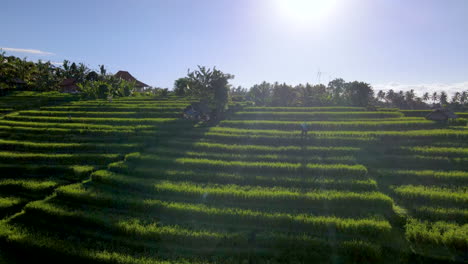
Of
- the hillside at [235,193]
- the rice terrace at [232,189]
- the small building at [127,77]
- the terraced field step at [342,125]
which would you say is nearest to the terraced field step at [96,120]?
the rice terrace at [232,189]

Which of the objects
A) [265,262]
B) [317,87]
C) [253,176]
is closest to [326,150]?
[253,176]

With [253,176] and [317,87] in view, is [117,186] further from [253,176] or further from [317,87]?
[317,87]

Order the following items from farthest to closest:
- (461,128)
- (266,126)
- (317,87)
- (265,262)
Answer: (317,87)
(266,126)
(461,128)
(265,262)

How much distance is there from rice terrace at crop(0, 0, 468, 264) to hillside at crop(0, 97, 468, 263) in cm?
6

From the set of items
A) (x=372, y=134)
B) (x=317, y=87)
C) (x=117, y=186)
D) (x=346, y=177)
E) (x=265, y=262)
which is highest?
(x=317, y=87)

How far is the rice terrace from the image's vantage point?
920cm

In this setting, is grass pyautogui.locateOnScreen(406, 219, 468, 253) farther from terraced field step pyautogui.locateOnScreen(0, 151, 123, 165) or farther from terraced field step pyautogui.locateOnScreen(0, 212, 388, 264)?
terraced field step pyautogui.locateOnScreen(0, 151, 123, 165)

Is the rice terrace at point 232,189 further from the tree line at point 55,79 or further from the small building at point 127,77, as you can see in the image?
the small building at point 127,77

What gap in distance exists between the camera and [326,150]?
17438mm

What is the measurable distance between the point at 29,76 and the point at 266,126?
57.9 m

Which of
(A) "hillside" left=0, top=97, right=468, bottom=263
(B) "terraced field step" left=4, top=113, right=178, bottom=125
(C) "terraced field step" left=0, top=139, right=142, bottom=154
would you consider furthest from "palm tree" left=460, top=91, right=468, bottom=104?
(C) "terraced field step" left=0, top=139, right=142, bottom=154

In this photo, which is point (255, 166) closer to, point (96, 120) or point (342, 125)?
point (342, 125)

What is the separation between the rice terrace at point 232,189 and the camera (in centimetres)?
920

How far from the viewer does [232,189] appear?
12.5 metres
